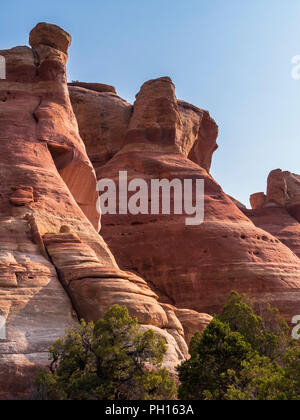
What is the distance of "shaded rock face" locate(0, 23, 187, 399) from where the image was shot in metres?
13.3

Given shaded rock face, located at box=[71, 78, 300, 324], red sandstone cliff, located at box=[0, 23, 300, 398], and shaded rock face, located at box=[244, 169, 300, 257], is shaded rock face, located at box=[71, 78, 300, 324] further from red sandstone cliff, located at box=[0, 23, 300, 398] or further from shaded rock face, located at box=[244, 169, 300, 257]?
shaded rock face, located at box=[244, 169, 300, 257]

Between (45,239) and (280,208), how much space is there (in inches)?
1614

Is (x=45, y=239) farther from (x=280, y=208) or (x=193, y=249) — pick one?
(x=280, y=208)

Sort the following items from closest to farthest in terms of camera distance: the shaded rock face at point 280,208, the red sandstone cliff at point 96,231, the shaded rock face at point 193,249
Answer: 1. the red sandstone cliff at point 96,231
2. the shaded rock face at point 193,249
3. the shaded rock face at point 280,208

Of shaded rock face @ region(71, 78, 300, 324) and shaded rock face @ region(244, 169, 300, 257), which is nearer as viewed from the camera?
shaded rock face @ region(71, 78, 300, 324)

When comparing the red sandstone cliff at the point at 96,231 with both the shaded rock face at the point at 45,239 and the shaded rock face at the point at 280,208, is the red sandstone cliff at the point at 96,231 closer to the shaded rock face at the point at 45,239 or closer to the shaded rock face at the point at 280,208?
the shaded rock face at the point at 45,239

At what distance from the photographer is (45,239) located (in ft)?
54.0

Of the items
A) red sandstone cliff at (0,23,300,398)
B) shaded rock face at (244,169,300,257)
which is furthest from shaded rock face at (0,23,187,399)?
shaded rock face at (244,169,300,257)

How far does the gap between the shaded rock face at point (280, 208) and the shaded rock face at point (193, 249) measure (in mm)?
15146

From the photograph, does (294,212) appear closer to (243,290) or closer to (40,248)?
(243,290)

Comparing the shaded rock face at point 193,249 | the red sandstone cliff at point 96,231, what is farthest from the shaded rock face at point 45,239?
the shaded rock face at point 193,249

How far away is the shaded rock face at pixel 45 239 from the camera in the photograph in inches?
525

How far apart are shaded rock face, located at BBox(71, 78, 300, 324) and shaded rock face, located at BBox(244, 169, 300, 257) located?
49.7ft
